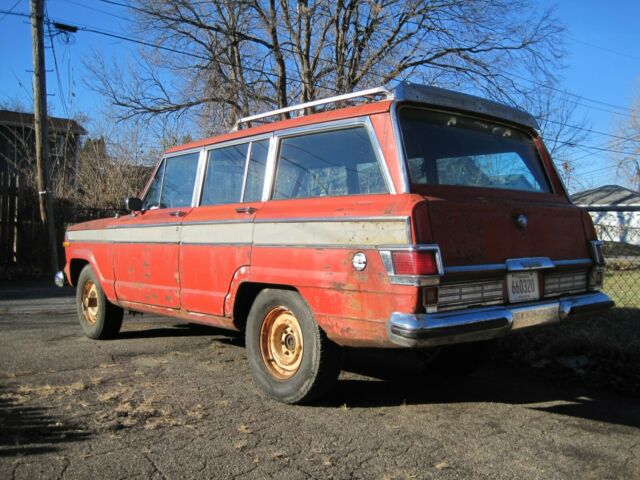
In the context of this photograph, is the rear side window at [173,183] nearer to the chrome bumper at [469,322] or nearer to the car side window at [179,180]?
the car side window at [179,180]

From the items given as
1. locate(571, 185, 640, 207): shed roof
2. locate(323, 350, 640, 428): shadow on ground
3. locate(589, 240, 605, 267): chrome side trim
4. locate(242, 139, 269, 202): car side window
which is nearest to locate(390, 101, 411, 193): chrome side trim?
locate(242, 139, 269, 202): car side window

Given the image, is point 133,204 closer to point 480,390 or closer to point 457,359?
point 457,359

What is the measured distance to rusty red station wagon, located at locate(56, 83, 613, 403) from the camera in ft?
11.1

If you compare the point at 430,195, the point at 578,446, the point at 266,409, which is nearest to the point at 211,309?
the point at 266,409

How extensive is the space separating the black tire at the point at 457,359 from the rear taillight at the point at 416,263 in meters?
1.72

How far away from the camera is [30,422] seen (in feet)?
12.0

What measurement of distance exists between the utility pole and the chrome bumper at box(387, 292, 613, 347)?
11.8 metres

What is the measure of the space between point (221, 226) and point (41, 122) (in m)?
10.7

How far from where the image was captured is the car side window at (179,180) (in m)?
5.41

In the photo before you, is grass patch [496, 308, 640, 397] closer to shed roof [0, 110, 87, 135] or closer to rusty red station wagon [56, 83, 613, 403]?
rusty red station wagon [56, 83, 613, 403]

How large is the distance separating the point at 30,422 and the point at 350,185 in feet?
8.50

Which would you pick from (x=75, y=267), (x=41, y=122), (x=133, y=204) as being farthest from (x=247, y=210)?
(x=41, y=122)

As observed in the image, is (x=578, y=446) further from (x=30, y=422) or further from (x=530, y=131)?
(x=30, y=422)

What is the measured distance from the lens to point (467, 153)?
13.8ft
